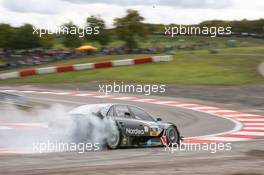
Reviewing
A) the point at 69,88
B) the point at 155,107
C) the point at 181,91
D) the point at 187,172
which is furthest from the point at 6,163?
the point at 69,88

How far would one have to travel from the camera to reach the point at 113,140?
Result: 11.4 meters

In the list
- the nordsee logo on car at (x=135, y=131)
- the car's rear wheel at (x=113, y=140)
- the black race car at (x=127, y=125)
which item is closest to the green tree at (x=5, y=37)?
the black race car at (x=127, y=125)

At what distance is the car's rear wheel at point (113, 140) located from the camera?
11.4 m

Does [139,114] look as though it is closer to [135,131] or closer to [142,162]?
[135,131]

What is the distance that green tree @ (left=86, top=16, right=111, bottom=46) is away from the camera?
197 ft

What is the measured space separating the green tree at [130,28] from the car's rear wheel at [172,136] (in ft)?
152

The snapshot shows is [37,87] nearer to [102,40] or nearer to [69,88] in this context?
[69,88]

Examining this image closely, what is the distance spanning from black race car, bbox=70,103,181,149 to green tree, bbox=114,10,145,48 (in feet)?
153

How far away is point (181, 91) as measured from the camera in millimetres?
26406

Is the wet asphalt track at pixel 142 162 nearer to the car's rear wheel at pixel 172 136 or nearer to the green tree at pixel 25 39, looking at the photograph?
the car's rear wheel at pixel 172 136

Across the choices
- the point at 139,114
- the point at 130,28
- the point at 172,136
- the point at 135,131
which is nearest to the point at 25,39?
the point at 130,28

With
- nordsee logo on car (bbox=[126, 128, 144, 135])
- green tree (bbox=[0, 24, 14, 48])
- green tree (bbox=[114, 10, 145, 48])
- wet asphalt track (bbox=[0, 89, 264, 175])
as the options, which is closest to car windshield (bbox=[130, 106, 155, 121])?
nordsee logo on car (bbox=[126, 128, 144, 135])

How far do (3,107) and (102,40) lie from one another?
46.4 metres

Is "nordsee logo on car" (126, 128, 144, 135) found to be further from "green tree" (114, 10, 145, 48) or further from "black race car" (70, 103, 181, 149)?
"green tree" (114, 10, 145, 48)
